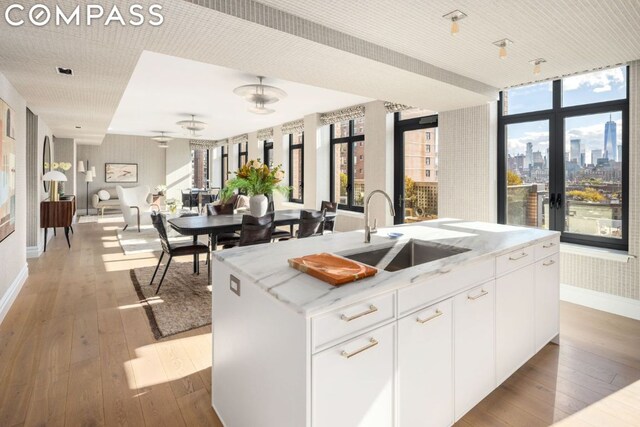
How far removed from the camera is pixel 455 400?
177 cm

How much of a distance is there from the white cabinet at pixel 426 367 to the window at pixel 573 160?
3.00 metres

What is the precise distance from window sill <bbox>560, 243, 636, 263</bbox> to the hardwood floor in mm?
534

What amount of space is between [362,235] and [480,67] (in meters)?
2.26

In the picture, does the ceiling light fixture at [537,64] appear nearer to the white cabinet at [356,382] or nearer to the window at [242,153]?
the white cabinet at [356,382]

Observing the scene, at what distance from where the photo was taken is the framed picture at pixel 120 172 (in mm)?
12250

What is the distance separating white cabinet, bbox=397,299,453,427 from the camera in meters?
1.50

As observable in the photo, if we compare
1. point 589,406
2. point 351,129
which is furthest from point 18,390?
point 351,129

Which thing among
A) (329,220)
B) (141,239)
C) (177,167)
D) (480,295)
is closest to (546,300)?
(480,295)

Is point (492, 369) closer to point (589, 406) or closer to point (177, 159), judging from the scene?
point (589, 406)

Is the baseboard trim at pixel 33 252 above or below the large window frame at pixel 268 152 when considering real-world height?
below

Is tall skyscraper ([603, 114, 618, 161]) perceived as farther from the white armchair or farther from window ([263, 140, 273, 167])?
the white armchair

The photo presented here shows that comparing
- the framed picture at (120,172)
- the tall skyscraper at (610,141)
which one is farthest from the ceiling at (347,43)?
the framed picture at (120,172)

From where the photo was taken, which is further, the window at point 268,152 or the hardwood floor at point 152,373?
the window at point 268,152

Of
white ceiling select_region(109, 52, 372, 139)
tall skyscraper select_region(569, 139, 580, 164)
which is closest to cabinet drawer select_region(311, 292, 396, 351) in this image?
tall skyscraper select_region(569, 139, 580, 164)
